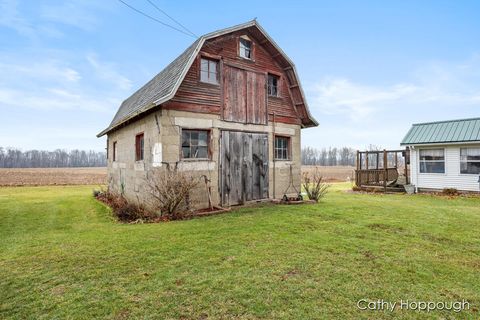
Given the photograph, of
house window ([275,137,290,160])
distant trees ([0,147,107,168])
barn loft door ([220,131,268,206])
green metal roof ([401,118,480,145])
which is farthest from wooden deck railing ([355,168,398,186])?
distant trees ([0,147,107,168])

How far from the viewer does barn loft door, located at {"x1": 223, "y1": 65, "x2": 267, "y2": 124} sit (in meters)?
10.4

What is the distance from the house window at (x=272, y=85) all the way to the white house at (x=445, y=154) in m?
11.3

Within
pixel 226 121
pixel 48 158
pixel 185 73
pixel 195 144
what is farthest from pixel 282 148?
pixel 48 158

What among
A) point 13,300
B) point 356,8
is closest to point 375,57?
point 356,8

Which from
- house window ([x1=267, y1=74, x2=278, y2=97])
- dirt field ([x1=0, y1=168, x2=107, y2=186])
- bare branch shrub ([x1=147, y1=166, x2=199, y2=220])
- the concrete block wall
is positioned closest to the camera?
bare branch shrub ([x1=147, y1=166, x2=199, y2=220])

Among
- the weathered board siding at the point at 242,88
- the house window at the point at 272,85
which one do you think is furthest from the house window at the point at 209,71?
the house window at the point at 272,85

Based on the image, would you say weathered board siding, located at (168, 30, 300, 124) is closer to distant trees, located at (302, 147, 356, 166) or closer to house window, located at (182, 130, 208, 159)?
house window, located at (182, 130, 208, 159)

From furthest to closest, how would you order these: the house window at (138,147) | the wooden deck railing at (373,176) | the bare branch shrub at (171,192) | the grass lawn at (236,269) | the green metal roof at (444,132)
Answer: the wooden deck railing at (373,176)
the green metal roof at (444,132)
the house window at (138,147)
the bare branch shrub at (171,192)
the grass lawn at (236,269)

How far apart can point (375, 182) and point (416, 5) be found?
11589 mm

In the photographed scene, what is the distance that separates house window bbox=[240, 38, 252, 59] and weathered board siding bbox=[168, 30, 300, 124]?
0.67ft

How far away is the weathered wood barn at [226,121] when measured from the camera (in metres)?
9.16

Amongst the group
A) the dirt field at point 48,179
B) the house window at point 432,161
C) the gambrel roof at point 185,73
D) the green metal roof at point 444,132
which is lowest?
the dirt field at point 48,179

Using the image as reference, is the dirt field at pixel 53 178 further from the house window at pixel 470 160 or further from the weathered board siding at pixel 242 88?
the weathered board siding at pixel 242 88

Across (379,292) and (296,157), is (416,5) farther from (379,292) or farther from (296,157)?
(379,292)
